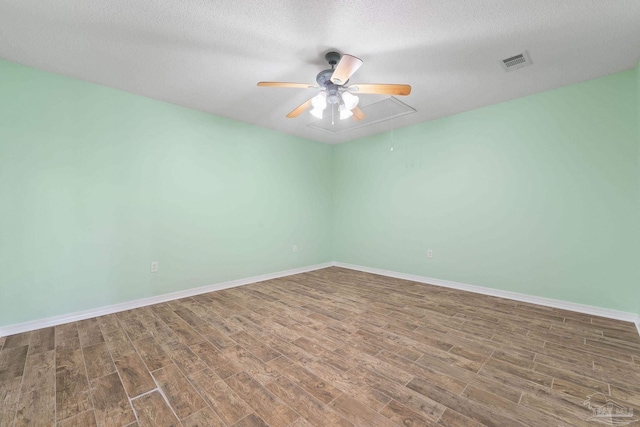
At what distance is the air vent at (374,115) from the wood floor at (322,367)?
2522 mm

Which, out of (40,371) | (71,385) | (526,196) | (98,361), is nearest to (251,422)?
(71,385)

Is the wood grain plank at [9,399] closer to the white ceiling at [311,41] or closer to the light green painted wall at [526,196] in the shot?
the white ceiling at [311,41]

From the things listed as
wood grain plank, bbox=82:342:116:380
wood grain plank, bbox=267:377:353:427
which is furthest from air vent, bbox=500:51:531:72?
wood grain plank, bbox=82:342:116:380

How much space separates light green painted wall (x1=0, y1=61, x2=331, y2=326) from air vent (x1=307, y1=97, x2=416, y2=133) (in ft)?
3.01

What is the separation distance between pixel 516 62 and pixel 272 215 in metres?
3.53

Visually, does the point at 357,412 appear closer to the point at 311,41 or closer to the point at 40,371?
the point at 40,371

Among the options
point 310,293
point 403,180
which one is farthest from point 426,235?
point 310,293

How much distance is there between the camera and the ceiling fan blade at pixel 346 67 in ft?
5.52

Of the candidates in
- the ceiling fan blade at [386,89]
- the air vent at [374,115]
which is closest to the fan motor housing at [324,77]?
the ceiling fan blade at [386,89]

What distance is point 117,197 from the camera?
8.95 feet

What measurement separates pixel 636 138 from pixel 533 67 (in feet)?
3.93

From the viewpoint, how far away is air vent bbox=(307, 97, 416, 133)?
10.5 ft


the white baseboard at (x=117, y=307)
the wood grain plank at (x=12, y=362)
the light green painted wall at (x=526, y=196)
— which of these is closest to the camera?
the wood grain plank at (x=12, y=362)

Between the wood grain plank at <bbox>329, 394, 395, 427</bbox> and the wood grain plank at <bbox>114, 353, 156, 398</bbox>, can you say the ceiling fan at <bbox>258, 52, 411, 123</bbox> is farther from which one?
the wood grain plank at <bbox>114, 353, 156, 398</bbox>
